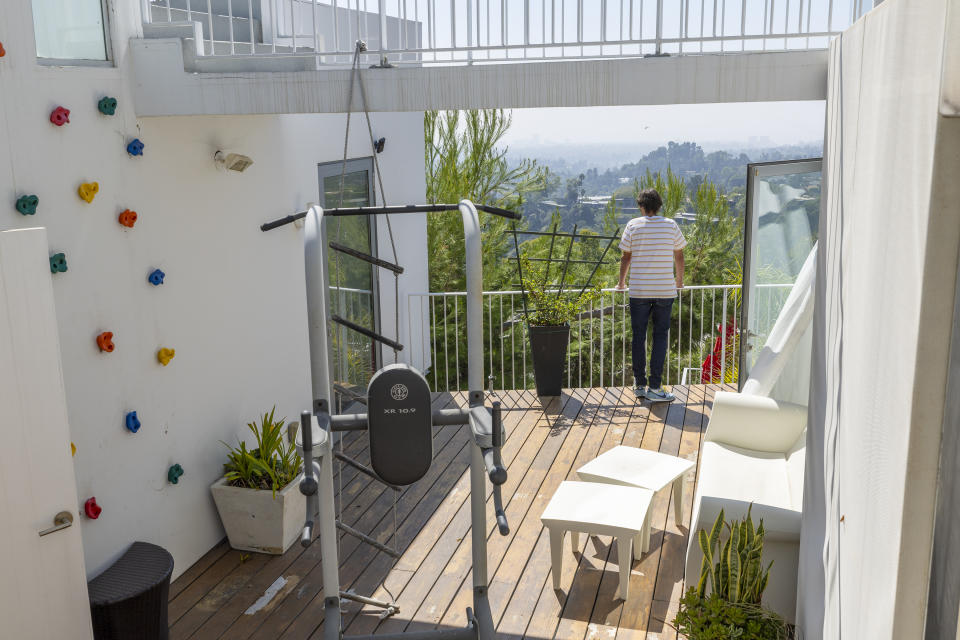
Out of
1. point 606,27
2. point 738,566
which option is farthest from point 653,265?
point 738,566

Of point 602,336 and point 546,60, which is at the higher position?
point 546,60

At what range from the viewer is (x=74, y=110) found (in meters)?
3.54

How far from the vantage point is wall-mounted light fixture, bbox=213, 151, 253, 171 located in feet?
14.7

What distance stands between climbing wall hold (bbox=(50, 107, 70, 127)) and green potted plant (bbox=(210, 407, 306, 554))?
1740 mm

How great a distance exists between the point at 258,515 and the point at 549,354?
2840mm

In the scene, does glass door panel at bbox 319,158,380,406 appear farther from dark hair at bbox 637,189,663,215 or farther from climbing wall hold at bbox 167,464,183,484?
dark hair at bbox 637,189,663,215

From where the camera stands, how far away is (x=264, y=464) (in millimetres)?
4473

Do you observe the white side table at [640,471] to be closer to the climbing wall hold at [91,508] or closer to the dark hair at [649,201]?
the dark hair at [649,201]

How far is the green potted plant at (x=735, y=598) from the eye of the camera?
320 centimetres

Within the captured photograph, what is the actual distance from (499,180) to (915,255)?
13350mm

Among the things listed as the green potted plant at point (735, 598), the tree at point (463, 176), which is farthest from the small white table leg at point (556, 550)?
the tree at point (463, 176)

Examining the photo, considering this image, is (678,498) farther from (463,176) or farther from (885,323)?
(463,176)

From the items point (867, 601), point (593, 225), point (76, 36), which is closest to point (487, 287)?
point (593, 225)

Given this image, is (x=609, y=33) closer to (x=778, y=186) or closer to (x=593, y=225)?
(x=778, y=186)
